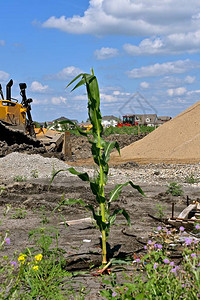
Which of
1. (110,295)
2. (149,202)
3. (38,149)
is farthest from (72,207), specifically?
(38,149)

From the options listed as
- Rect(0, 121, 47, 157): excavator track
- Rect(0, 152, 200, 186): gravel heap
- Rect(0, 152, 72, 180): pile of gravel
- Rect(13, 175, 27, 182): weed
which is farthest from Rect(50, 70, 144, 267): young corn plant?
Rect(0, 121, 47, 157): excavator track

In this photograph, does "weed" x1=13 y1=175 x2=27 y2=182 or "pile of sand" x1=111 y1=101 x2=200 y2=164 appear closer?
"weed" x1=13 y1=175 x2=27 y2=182

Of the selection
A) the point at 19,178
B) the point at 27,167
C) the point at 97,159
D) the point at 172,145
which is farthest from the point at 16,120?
the point at 97,159

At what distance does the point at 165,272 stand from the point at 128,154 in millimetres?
21204

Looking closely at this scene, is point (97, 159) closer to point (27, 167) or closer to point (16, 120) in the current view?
point (27, 167)

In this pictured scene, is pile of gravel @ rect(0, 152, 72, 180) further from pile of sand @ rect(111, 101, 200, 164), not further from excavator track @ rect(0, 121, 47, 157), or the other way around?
pile of sand @ rect(111, 101, 200, 164)

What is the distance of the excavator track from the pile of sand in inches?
181

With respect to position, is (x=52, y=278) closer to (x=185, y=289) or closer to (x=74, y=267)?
(x=74, y=267)

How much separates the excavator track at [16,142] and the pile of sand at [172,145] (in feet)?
15.1

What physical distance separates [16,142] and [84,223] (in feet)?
43.6

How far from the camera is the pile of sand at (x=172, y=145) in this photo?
22.4 metres

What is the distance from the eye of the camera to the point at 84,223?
6848mm

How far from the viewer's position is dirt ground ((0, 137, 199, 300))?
4.70m

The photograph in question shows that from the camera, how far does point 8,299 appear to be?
9.84ft
